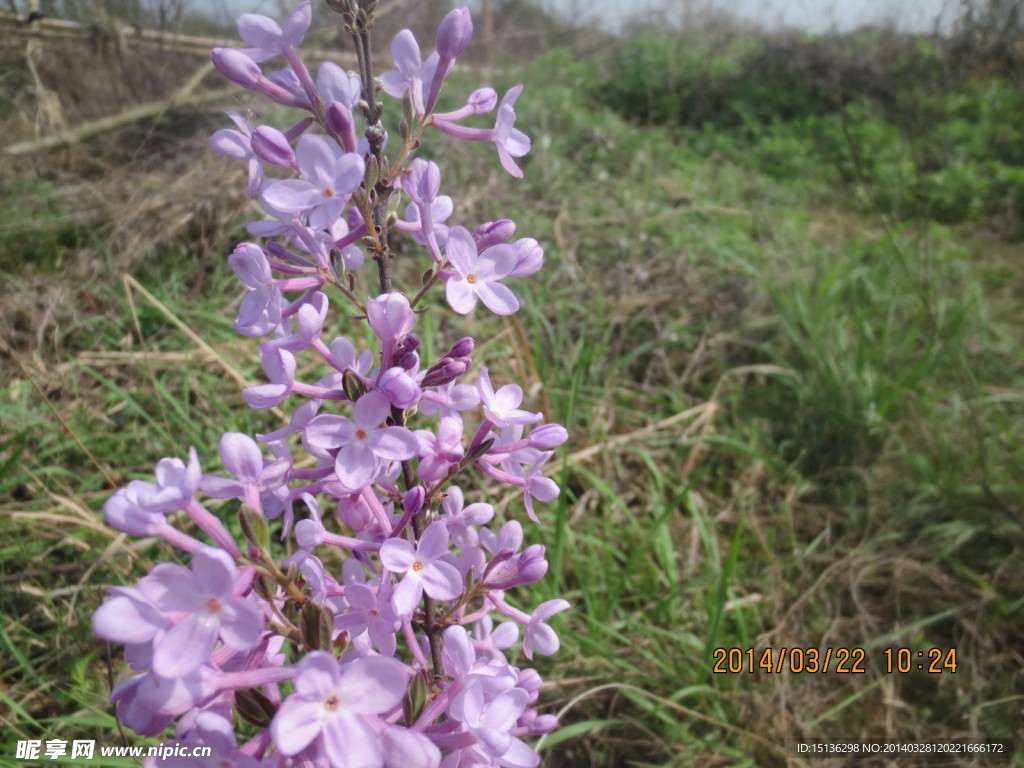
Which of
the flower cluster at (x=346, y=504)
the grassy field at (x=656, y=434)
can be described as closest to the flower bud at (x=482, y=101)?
the flower cluster at (x=346, y=504)

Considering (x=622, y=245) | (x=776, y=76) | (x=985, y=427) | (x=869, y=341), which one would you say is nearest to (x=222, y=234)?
(x=622, y=245)

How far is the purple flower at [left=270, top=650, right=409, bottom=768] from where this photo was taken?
606mm

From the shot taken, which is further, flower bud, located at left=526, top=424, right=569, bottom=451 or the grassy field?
the grassy field

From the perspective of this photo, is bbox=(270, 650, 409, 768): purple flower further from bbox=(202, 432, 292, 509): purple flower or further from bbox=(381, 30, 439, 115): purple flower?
bbox=(381, 30, 439, 115): purple flower

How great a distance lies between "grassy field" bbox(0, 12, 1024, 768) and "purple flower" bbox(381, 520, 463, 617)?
89 centimetres

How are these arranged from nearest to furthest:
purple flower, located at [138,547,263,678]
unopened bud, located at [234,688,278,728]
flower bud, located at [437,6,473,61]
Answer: purple flower, located at [138,547,263,678]
unopened bud, located at [234,688,278,728]
flower bud, located at [437,6,473,61]

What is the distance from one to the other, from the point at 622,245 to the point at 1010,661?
2.62 m

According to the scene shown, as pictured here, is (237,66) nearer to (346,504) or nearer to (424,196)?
(424,196)

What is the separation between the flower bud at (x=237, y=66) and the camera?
2.77ft

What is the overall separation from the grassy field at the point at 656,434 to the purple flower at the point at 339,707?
931mm

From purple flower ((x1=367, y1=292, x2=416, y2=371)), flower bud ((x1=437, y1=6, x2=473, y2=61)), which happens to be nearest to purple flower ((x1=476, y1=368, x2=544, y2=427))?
purple flower ((x1=367, y1=292, x2=416, y2=371))

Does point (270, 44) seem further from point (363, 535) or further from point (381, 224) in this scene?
point (363, 535)

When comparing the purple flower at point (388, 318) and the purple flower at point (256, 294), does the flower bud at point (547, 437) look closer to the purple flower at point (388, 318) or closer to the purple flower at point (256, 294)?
the purple flower at point (388, 318)

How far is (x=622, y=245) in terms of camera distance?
389 centimetres
